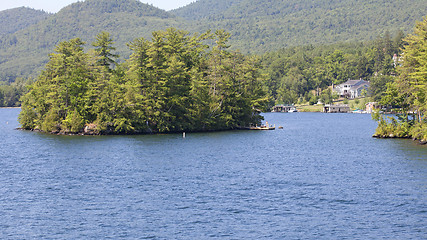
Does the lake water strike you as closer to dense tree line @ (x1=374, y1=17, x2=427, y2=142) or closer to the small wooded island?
dense tree line @ (x1=374, y1=17, x2=427, y2=142)

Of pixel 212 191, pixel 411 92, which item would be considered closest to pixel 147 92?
pixel 411 92

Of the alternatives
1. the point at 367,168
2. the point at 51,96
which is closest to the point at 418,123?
the point at 367,168

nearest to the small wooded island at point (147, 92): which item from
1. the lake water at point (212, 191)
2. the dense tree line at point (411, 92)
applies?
the lake water at point (212, 191)

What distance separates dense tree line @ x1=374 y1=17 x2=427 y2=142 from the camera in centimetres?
8250

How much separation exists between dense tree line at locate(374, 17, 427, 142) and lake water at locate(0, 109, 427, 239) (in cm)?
507

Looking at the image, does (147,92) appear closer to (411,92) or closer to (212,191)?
(411,92)

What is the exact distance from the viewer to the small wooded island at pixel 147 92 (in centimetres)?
10125

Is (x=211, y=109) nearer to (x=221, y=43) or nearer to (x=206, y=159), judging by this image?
(x=221, y=43)

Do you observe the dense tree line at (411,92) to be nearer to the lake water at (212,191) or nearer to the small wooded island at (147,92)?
the lake water at (212,191)

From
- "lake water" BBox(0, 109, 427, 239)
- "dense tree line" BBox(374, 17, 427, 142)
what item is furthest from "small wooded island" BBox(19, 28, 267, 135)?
"dense tree line" BBox(374, 17, 427, 142)

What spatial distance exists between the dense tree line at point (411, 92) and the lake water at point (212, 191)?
5.07m

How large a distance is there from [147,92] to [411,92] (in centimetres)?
4801

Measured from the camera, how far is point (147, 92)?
102562 millimetres

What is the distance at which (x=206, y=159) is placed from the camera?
69938mm
